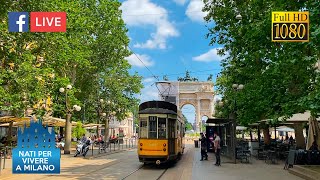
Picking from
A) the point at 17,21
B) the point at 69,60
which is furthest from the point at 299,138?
the point at 17,21

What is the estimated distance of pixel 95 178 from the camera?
1611 cm

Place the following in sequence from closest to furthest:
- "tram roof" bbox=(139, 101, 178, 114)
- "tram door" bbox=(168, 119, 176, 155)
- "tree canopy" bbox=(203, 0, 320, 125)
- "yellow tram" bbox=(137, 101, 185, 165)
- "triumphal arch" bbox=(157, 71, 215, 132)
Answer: "tree canopy" bbox=(203, 0, 320, 125), "yellow tram" bbox=(137, 101, 185, 165), "tram door" bbox=(168, 119, 176, 155), "tram roof" bbox=(139, 101, 178, 114), "triumphal arch" bbox=(157, 71, 215, 132)

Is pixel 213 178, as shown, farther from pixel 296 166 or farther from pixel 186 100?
pixel 186 100

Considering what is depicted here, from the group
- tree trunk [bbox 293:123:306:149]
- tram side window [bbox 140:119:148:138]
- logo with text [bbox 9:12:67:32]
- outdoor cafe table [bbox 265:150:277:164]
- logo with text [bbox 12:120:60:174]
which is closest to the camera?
logo with text [bbox 12:120:60:174]

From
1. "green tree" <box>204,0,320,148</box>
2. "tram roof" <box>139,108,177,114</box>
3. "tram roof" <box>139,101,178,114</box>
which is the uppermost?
"green tree" <box>204,0,320,148</box>

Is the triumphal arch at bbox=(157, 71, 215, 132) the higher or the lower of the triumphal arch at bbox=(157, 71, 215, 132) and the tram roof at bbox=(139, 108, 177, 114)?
the higher

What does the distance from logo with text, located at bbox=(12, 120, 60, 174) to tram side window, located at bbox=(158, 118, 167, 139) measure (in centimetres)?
1264

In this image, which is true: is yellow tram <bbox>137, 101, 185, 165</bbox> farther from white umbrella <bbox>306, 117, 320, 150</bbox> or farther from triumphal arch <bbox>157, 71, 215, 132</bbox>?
triumphal arch <bbox>157, 71, 215, 132</bbox>

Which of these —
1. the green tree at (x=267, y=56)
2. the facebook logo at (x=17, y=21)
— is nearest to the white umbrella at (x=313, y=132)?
the green tree at (x=267, y=56)

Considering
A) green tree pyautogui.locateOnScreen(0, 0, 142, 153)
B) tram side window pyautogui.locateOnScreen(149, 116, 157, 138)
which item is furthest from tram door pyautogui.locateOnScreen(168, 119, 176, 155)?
green tree pyautogui.locateOnScreen(0, 0, 142, 153)

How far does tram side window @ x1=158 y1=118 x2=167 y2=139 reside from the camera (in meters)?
20.7

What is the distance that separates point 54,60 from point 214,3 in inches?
423

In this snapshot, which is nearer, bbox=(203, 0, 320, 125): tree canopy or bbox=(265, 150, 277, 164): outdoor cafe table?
bbox=(203, 0, 320, 125): tree canopy

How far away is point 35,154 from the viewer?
806cm
